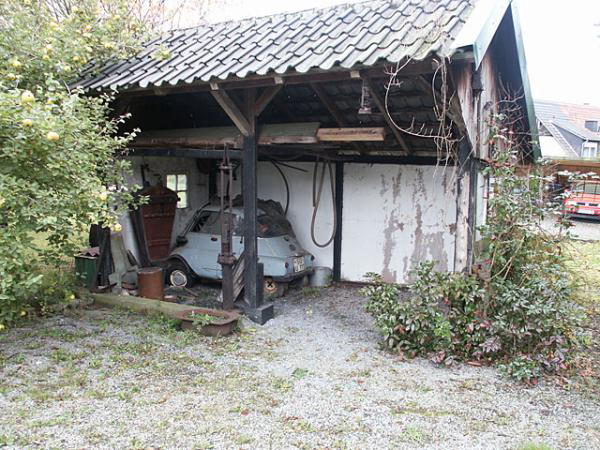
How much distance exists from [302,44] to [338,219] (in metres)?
3.69

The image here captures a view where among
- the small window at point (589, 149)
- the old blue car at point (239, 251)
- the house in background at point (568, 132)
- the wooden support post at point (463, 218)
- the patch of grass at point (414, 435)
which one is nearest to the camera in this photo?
the patch of grass at point (414, 435)

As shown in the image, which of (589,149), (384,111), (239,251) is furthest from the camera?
(589,149)

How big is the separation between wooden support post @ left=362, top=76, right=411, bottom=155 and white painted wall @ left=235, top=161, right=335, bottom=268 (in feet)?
5.43

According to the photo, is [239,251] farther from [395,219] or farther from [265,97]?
[265,97]

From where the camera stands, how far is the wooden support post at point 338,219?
825cm

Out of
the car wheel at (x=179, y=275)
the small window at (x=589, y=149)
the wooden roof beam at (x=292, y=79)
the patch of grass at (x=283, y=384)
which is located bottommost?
the patch of grass at (x=283, y=384)

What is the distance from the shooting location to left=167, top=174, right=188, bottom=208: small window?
8.80 m

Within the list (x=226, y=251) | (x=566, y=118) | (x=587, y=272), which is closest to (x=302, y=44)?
(x=226, y=251)

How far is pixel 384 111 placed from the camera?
5.82 m

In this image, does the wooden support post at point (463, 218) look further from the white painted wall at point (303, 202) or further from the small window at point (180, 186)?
the small window at point (180, 186)

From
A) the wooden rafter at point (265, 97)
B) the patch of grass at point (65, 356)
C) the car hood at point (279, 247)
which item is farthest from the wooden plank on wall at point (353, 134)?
the patch of grass at point (65, 356)

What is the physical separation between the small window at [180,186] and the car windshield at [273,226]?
1.94 m

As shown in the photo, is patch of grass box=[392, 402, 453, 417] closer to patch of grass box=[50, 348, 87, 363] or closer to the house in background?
patch of grass box=[50, 348, 87, 363]

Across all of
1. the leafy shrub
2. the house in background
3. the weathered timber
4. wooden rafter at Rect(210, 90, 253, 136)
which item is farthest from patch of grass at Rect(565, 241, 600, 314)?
the house in background
